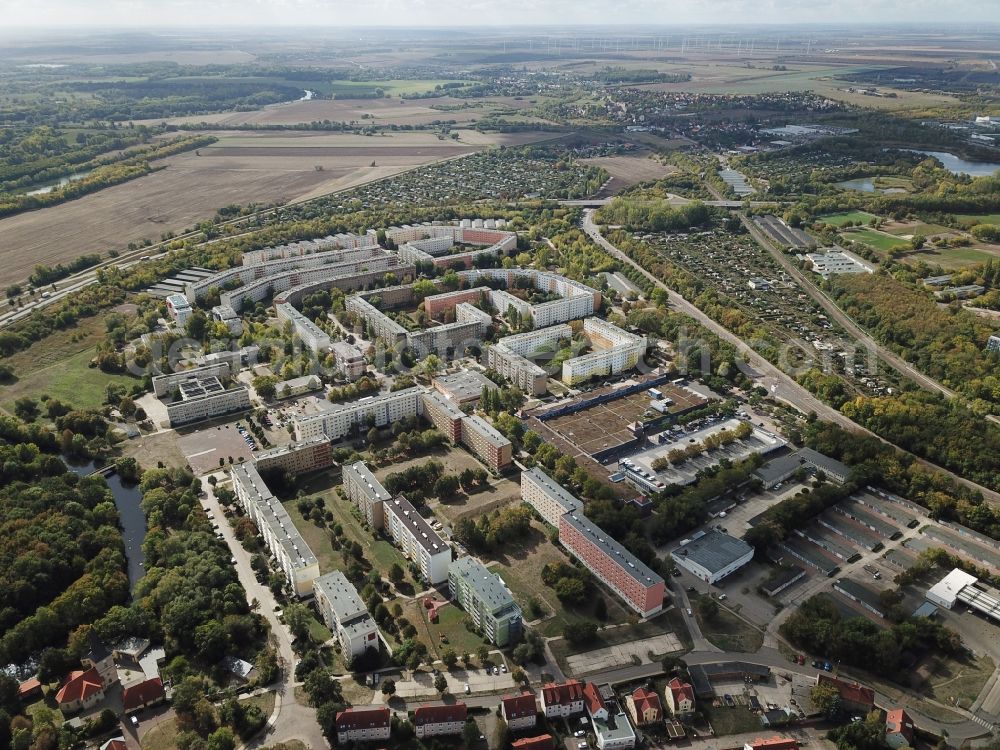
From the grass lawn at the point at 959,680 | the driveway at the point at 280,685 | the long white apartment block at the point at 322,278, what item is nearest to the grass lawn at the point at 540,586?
the driveway at the point at 280,685

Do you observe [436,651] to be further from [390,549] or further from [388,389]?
[388,389]

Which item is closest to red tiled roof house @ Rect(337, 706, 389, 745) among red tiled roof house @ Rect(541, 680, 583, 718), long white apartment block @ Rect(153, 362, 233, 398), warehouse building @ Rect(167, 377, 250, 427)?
red tiled roof house @ Rect(541, 680, 583, 718)

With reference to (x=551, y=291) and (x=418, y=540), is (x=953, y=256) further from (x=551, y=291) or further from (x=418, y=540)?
(x=418, y=540)

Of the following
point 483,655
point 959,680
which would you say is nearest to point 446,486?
point 483,655

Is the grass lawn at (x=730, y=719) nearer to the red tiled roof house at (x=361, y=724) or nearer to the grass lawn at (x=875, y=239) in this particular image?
the red tiled roof house at (x=361, y=724)

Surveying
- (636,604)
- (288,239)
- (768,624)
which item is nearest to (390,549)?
(636,604)

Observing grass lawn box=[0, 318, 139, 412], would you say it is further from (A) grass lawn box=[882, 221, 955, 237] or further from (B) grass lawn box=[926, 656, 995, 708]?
(A) grass lawn box=[882, 221, 955, 237]
